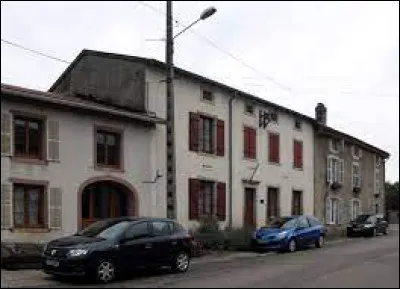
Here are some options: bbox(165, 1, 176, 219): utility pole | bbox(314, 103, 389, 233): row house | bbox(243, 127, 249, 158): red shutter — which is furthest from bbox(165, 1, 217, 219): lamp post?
bbox(314, 103, 389, 233): row house

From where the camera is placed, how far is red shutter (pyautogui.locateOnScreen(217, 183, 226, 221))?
32219 millimetres

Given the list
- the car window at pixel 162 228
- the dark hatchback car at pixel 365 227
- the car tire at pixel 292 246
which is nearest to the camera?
the car window at pixel 162 228

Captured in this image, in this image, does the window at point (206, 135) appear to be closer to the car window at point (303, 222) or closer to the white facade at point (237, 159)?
the white facade at point (237, 159)

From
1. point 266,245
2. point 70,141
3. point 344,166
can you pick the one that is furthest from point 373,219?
point 70,141

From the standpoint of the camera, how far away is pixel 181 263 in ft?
65.2

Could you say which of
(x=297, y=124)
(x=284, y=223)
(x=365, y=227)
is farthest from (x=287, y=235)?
(x=365, y=227)

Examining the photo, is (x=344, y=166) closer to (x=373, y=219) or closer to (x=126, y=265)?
(x=373, y=219)

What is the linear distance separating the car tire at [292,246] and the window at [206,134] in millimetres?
5521

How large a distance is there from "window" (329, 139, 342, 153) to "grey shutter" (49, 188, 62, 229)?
25186mm

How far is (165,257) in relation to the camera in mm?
19328

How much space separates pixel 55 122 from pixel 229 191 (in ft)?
38.8

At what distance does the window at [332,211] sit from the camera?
45094 mm

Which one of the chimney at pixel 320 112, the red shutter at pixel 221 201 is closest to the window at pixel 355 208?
the chimney at pixel 320 112

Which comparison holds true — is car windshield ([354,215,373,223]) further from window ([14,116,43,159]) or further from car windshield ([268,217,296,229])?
window ([14,116,43,159])
